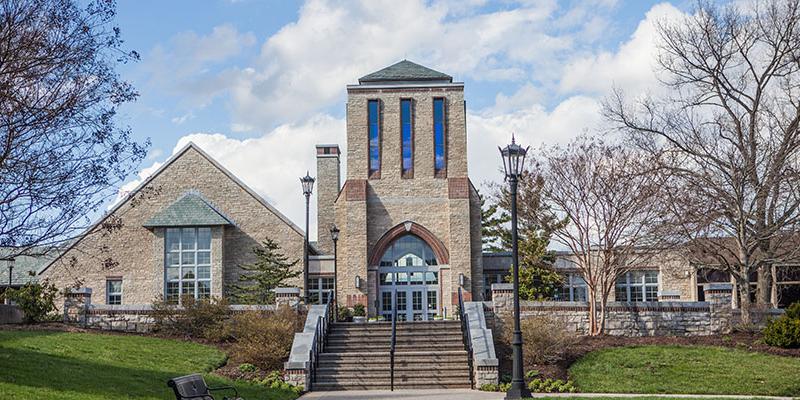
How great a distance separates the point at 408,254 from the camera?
3547 centimetres

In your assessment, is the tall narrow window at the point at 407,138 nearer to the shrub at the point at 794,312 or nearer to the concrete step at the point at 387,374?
the concrete step at the point at 387,374

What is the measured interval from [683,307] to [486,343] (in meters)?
6.74

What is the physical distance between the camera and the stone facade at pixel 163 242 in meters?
35.2

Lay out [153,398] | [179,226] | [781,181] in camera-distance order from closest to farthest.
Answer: [153,398]
[781,181]
[179,226]

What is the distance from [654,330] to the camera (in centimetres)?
2503

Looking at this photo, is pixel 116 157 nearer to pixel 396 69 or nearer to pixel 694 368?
pixel 694 368

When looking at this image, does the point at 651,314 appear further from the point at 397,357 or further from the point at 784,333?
the point at 397,357

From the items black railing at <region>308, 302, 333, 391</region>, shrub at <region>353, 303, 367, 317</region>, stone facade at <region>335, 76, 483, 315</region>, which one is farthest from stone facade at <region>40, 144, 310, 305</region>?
black railing at <region>308, 302, 333, 391</region>

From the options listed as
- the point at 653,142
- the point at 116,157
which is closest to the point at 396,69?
the point at 653,142

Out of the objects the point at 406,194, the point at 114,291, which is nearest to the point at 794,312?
the point at 406,194

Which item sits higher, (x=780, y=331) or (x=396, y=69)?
(x=396, y=69)

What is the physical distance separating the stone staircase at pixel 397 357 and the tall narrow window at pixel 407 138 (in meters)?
11.5

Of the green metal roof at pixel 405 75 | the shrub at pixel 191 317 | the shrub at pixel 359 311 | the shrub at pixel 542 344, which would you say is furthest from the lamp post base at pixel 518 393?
the green metal roof at pixel 405 75

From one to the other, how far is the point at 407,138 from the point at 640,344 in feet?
49.0
